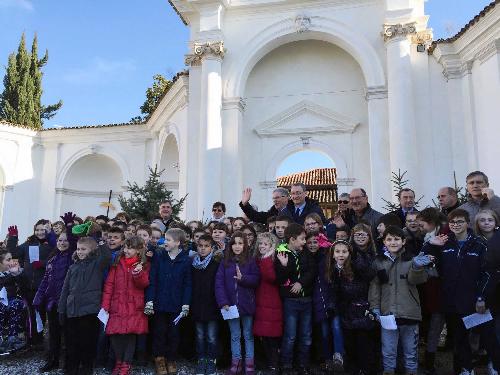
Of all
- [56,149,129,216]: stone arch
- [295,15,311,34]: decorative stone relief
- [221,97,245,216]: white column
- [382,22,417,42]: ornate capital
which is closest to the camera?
[382,22,417,42]: ornate capital

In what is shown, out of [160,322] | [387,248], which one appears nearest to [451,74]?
[387,248]

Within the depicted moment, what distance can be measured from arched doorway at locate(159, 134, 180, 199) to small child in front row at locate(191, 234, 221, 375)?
11830mm

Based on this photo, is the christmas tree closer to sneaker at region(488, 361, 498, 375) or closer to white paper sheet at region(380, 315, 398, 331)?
white paper sheet at region(380, 315, 398, 331)

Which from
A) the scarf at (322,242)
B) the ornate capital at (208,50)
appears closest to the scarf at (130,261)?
the scarf at (322,242)

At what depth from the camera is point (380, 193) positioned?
464 inches

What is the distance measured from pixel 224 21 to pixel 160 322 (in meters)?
10.9

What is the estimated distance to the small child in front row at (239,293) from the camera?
4.83 meters

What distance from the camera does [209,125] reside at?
41.6 ft

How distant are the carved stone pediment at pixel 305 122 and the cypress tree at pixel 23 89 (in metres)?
13.7

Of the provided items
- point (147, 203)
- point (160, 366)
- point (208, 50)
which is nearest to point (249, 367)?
point (160, 366)

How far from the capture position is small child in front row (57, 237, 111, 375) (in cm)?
480

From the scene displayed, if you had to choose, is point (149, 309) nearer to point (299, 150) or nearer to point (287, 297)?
point (287, 297)

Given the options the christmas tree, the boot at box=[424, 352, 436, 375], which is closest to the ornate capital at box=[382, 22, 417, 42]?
the christmas tree

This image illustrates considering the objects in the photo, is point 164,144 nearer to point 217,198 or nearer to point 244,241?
point 217,198
